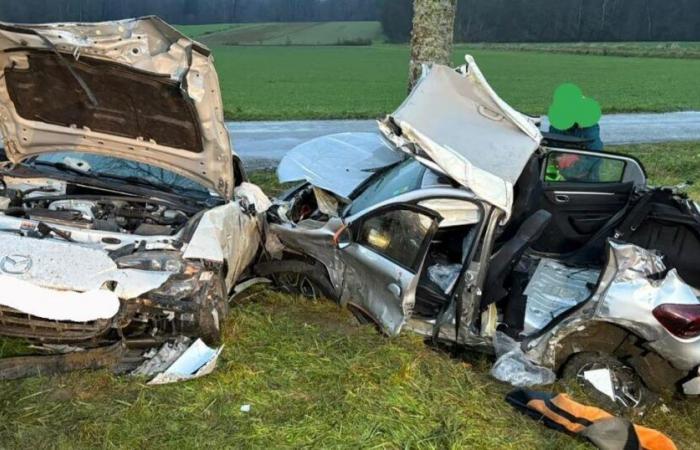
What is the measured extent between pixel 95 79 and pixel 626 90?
108 feet

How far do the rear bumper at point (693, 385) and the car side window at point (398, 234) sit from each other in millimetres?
1808

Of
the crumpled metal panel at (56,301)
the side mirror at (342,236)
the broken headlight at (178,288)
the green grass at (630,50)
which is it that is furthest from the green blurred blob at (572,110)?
the green grass at (630,50)

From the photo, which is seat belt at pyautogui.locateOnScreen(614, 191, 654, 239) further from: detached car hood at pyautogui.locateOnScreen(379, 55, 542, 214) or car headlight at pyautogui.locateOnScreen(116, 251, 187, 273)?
car headlight at pyautogui.locateOnScreen(116, 251, 187, 273)

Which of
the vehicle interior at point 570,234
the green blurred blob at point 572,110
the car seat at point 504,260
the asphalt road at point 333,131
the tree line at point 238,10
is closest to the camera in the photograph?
the car seat at point 504,260

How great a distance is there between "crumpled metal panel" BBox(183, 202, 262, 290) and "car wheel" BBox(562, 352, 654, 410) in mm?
2488

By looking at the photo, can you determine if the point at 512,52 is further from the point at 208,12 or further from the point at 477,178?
the point at 477,178

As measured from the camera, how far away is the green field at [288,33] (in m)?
80.2

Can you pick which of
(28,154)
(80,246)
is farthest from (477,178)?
(28,154)

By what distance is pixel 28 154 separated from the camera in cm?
521

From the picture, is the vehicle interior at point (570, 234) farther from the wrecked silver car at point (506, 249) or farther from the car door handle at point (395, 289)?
the car door handle at point (395, 289)

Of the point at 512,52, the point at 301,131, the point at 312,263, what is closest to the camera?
the point at 312,263

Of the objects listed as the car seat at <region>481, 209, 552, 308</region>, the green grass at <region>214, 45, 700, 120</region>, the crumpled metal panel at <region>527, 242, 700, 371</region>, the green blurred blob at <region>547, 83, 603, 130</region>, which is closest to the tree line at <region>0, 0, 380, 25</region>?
the green grass at <region>214, 45, 700, 120</region>

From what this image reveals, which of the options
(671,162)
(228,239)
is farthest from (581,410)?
(671,162)

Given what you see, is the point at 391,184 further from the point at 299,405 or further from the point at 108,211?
the point at 108,211
